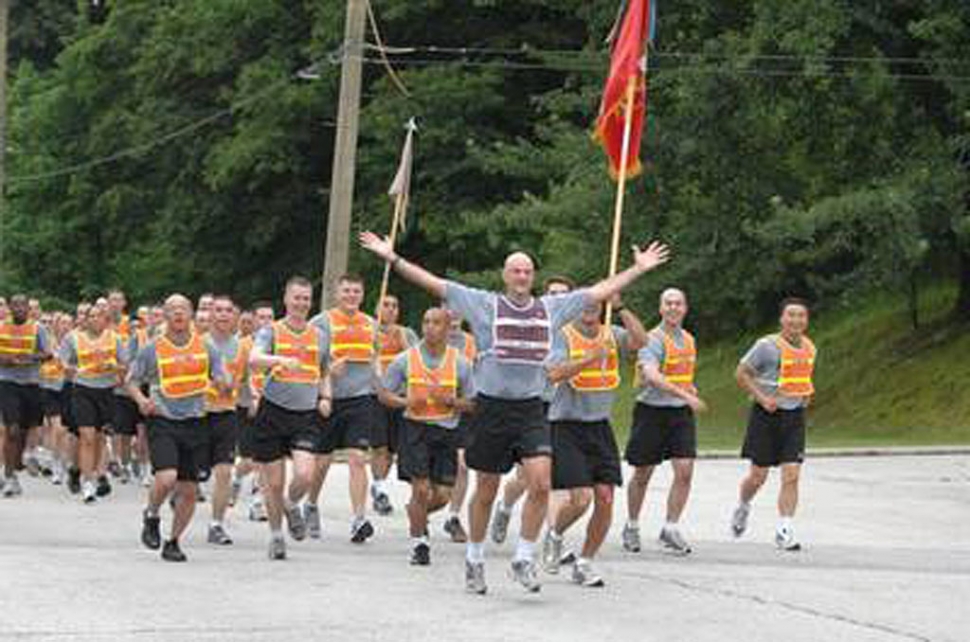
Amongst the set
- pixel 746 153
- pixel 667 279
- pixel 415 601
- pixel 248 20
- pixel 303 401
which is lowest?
pixel 415 601

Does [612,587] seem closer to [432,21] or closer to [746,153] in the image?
[746,153]

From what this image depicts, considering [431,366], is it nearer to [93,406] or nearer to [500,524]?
[500,524]

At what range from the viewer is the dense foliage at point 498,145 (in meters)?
31.7

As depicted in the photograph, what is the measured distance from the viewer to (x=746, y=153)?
110 ft

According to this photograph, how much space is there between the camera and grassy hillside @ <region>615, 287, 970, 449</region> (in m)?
31.0

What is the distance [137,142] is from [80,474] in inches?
1151

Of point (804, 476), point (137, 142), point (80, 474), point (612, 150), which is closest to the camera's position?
point (612, 150)

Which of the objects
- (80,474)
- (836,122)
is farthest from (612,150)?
(836,122)

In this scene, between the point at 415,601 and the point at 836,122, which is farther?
the point at 836,122

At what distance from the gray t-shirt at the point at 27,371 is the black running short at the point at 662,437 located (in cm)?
803

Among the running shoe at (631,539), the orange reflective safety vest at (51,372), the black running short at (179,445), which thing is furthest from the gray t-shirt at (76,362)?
the running shoe at (631,539)

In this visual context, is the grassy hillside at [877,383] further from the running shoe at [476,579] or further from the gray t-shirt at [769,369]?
the running shoe at [476,579]

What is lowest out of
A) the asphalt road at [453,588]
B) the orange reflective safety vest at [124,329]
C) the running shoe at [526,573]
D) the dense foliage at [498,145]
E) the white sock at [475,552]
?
the asphalt road at [453,588]

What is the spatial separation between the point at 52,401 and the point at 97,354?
214 centimetres
